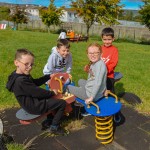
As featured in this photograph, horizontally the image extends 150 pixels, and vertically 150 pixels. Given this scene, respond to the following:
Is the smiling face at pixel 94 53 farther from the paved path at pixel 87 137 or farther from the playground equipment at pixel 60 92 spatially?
the paved path at pixel 87 137

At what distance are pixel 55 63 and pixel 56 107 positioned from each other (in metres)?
1.22

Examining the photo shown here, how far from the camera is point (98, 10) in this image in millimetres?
24406

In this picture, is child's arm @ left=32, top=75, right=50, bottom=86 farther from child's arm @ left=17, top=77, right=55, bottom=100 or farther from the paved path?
the paved path

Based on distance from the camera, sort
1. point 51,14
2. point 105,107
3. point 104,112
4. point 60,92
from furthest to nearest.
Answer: point 51,14, point 60,92, point 105,107, point 104,112

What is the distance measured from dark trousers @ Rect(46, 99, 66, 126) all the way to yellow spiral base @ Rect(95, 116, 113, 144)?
0.55 m

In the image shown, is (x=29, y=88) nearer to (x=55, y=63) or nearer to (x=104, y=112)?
(x=104, y=112)

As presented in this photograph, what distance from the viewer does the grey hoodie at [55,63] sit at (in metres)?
4.52

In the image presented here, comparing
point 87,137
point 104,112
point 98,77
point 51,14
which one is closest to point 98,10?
point 51,14

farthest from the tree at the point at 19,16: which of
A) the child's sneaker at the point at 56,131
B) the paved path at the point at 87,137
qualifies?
the child's sneaker at the point at 56,131

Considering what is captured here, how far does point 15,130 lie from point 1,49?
18.6ft

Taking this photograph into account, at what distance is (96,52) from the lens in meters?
3.73

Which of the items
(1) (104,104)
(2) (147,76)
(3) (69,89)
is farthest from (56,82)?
(2) (147,76)

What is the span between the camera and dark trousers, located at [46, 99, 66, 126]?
11.6 feet

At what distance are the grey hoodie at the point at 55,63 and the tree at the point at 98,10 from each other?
801 inches
